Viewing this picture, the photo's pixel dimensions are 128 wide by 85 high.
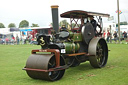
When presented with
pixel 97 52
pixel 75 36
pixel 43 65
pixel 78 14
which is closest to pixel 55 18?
pixel 75 36

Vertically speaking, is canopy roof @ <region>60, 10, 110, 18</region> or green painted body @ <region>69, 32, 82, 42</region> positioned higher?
canopy roof @ <region>60, 10, 110, 18</region>

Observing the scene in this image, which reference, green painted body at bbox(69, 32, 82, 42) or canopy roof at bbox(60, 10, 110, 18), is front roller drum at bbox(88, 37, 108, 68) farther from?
canopy roof at bbox(60, 10, 110, 18)

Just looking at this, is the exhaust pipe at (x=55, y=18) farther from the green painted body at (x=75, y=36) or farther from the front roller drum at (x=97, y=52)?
the front roller drum at (x=97, y=52)

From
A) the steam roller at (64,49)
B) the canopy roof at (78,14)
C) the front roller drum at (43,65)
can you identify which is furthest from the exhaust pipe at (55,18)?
the front roller drum at (43,65)

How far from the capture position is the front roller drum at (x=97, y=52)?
782cm

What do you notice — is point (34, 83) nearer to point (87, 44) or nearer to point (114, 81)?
point (114, 81)

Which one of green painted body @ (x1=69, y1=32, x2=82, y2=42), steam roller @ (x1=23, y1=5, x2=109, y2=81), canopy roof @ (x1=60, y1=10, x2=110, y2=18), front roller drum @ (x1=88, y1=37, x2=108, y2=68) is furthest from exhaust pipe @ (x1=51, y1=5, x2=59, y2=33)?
front roller drum @ (x1=88, y1=37, x2=108, y2=68)

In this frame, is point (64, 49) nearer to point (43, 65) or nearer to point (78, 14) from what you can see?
point (43, 65)

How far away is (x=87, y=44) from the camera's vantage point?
26.6 feet

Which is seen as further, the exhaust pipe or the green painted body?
the green painted body

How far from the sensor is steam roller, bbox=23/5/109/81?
6.22 m

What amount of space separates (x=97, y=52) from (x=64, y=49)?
2.08 m

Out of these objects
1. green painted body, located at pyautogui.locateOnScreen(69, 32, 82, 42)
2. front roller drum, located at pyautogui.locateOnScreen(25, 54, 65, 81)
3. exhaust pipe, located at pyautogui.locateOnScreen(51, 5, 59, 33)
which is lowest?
front roller drum, located at pyautogui.locateOnScreen(25, 54, 65, 81)

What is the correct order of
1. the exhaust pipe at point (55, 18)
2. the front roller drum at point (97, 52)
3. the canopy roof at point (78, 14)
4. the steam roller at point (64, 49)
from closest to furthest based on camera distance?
1. the steam roller at point (64, 49)
2. the exhaust pipe at point (55, 18)
3. the front roller drum at point (97, 52)
4. the canopy roof at point (78, 14)
